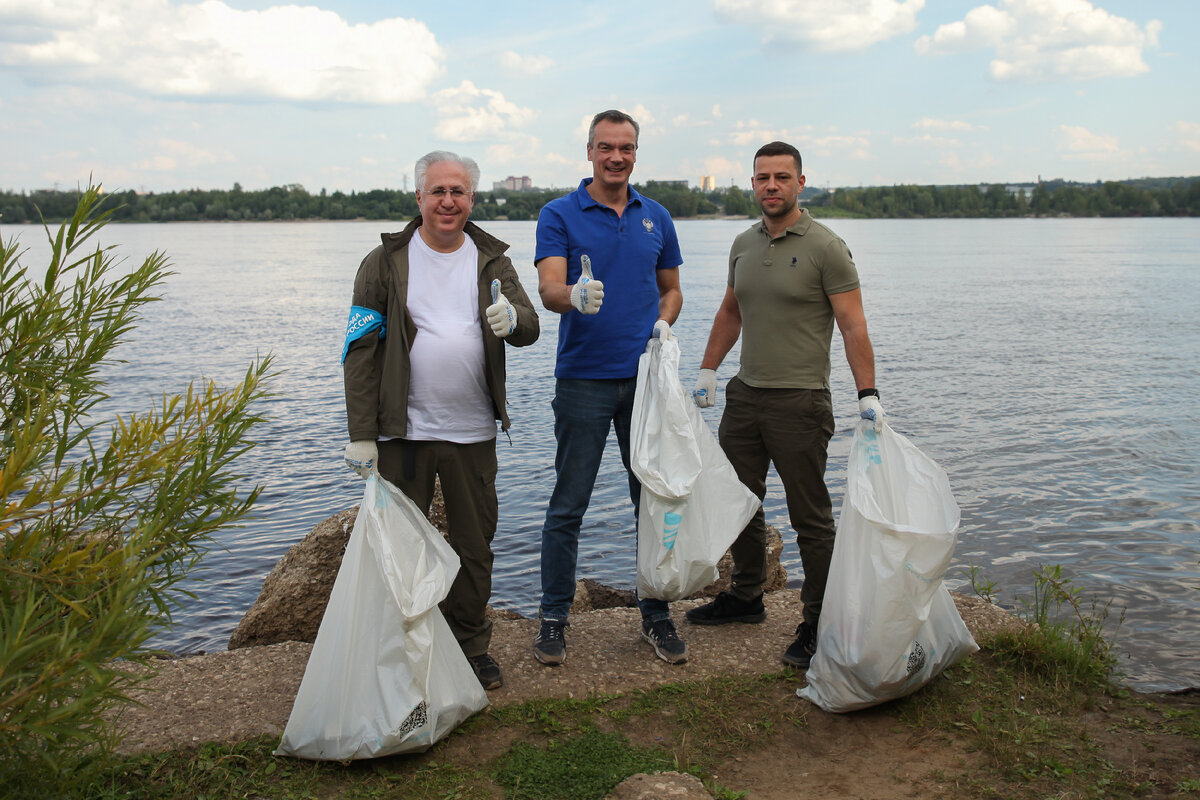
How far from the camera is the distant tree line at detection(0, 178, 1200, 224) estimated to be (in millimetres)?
83312

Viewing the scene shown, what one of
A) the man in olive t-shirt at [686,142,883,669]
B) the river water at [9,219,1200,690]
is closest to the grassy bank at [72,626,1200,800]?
the man in olive t-shirt at [686,142,883,669]

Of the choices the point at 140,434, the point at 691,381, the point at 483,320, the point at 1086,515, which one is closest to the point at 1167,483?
the point at 1086,515

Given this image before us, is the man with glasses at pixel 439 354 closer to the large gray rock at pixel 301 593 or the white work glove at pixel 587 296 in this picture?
the white work glove at pixel 587 296

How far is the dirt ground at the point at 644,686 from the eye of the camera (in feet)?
11.5

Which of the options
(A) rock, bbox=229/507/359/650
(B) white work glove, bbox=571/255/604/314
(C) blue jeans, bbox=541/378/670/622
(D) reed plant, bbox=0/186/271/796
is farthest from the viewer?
(A) rock, bbox=229/507/359/650

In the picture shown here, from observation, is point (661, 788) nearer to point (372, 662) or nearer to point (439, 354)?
point (372, 662)

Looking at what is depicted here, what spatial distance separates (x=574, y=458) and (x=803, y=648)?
1.37m

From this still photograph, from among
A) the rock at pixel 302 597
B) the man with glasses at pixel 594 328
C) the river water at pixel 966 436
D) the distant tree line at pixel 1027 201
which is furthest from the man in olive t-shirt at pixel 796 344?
the distant tree line at pixel 1027 201

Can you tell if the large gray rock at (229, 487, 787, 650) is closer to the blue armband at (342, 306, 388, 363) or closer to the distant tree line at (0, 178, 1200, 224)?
the blue armband at (342, 306, 388, 363)

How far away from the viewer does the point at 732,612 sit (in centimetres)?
477

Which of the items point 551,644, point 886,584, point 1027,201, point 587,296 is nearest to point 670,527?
point 551,644

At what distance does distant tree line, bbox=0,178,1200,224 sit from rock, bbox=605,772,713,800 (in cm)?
6053

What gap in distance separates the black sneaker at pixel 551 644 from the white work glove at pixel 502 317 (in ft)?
4.85

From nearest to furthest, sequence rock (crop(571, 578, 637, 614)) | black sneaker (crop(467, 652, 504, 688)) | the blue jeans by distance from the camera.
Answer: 1. black sneaker (crop(467, 652, 504, 688))
2. the blue jeans
3. rock (crop(571, 578, 637, 614))
